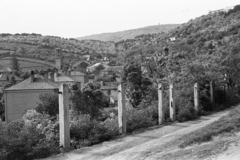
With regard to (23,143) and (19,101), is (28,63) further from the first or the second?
(23,143)

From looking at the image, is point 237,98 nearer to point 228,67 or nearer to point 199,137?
point 228,67

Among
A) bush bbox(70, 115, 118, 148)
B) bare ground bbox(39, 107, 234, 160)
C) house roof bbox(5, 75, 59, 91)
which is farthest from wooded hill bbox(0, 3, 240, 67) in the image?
bare ground bbox(39, 107, 234, 160)

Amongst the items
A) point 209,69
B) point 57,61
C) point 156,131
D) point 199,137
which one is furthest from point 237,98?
point 57,61

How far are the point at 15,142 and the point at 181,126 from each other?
8.95 m

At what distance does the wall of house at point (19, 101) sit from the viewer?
42812 millimetres

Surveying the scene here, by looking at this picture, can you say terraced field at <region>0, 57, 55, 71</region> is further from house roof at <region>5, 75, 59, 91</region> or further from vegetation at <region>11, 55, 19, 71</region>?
house roof at <region>5, 75, 59, 91</region>

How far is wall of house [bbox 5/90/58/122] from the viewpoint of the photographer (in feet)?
140

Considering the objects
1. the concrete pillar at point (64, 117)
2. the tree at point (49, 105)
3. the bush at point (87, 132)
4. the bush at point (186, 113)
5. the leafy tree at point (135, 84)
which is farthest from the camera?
the tree at point (49, 105)

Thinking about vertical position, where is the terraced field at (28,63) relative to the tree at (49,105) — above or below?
above

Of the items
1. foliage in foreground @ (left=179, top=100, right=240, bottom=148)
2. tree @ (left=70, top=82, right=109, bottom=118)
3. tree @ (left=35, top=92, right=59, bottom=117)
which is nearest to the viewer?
foliage in foreground @ (left=179, top=100, right=240, bottom=148)

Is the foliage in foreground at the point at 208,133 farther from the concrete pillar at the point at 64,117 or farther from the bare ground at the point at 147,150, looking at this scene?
the concrete pillar at the point at 64,117

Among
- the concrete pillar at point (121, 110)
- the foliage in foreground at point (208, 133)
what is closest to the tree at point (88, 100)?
the concrete pillar at point (121, 110)

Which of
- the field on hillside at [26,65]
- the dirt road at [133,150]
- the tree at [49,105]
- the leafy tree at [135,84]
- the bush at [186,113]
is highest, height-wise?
the field on hillside at [26,65]

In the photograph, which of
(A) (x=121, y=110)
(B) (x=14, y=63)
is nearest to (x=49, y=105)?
(A) (x=121, y=110)
